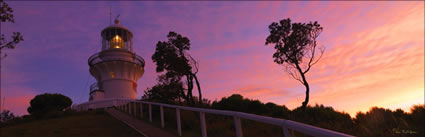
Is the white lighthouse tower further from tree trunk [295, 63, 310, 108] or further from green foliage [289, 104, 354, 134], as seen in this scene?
green foliage [289, 104, 354, 134]

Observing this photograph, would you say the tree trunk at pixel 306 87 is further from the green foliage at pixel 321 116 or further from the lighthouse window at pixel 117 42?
the lighthouse window at pixel 117 42

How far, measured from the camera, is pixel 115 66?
2934 cm

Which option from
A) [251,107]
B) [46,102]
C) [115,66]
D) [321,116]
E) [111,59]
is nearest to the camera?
[321,116]

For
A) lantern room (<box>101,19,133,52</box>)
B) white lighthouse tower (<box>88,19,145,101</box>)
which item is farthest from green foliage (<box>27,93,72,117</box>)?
lantern room (<box>101,19,133,52</box>)

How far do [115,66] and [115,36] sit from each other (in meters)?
3.45

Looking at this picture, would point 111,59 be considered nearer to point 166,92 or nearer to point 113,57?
point 113,57

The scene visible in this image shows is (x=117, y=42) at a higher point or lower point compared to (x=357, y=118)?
higher

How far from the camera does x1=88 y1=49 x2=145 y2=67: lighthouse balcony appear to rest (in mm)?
29188

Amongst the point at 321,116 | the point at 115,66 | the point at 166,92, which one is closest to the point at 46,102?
the point at 115,66

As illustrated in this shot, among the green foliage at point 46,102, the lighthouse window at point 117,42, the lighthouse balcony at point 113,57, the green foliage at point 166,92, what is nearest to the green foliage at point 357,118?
the green foliage at point 166,92

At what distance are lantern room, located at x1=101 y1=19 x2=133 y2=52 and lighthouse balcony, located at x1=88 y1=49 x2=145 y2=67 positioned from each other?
0.85 m

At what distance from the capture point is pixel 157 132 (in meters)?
8.95

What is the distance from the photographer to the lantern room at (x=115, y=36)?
3044 cm

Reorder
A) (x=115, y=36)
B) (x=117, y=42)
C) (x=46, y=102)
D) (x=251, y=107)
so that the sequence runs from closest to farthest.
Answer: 1. (x=251, y=107)
2. (x=117, y=42)
3. (x=115, y=36)
4. (x=46, y=102)
